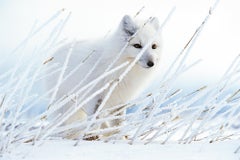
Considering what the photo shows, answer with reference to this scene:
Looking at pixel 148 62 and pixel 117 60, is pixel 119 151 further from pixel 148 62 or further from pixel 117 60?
pixel 117 60

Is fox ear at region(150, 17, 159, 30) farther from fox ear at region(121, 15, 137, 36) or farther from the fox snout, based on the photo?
the fox snout

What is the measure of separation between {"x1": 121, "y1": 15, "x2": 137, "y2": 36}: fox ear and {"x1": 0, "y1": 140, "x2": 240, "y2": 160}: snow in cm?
270

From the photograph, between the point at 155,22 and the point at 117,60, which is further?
the point at 155,22

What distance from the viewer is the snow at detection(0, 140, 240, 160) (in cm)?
205

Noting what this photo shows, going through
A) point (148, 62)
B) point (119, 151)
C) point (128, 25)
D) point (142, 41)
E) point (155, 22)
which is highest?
point (155, 22)

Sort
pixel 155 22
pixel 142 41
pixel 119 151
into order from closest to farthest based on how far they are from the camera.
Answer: pixel 119 151 → pixel 142 41 → pixel 155 22

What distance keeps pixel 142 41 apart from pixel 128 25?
1.22 feet

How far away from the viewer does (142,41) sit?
15.9 feet

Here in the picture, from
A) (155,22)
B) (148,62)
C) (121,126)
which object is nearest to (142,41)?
(148,62)

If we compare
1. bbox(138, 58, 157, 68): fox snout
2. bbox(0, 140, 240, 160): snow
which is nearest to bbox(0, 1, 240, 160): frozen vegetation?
bbox(0, 140, 240, 160): snow

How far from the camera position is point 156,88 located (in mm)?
2881

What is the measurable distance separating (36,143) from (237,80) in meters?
1.34

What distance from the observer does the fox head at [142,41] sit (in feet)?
15.2

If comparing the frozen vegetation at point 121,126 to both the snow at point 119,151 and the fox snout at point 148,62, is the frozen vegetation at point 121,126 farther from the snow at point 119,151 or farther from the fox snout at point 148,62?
the fox snout at point 148,62
